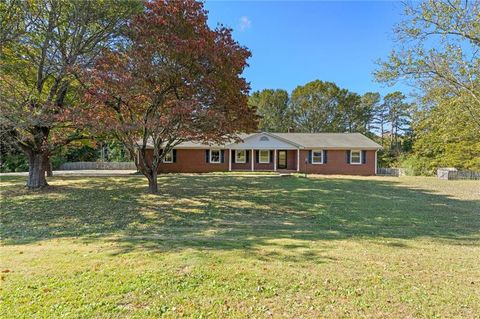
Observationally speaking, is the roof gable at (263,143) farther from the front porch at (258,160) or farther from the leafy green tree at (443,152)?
the leafy green tree at (443,152)

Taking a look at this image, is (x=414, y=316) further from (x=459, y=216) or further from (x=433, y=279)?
(x=459, y=216)

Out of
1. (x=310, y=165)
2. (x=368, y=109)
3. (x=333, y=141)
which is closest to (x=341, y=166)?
(x=333, y=141)

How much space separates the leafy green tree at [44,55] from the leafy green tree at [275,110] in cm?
3594

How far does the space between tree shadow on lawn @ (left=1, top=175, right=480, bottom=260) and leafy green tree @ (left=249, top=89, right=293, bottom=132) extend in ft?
113

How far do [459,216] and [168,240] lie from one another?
9.29m

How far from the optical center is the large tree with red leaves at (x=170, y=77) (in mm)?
10109

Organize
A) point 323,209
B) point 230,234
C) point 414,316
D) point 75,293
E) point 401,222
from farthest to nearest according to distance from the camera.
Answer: point 323,209 < point 401,222 < point 230,234 < point 75,293 < point 414,316

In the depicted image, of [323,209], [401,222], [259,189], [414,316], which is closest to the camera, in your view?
[414,316]

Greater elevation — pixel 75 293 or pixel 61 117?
pixel 61 117

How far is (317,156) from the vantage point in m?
27.0

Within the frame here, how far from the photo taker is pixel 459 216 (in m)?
9.50

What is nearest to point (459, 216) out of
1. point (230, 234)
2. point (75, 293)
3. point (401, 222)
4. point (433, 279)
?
point (401, 222)

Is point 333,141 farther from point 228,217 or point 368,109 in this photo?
point 368,109

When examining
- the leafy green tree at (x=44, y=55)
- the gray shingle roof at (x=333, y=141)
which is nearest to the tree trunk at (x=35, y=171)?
the leafy green tree at (x=44, y=55)
